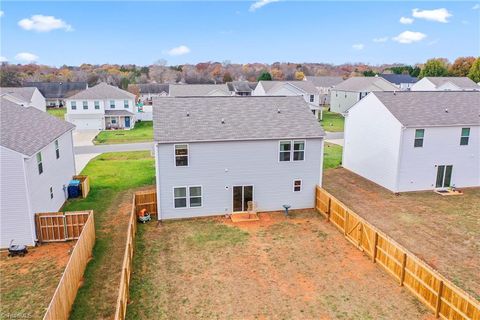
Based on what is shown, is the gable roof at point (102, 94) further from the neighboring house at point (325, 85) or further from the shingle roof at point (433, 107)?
the neighboring house at point (325, 85)

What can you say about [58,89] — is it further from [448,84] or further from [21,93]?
[448,84]

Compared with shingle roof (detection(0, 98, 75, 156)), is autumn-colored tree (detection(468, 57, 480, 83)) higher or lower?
higher

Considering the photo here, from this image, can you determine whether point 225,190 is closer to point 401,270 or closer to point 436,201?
point 401,270

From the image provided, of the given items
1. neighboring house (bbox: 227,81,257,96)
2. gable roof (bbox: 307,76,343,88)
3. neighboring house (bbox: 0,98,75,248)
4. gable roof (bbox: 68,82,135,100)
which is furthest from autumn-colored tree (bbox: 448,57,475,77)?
neighboring house (bbox: 0,98,75,248)

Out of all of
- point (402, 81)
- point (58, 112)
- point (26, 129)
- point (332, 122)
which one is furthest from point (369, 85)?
point (58, 112)

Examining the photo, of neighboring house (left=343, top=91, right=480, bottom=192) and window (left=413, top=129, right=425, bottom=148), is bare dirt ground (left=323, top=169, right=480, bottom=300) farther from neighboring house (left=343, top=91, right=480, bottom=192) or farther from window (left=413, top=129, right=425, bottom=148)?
window (left=413, top=129, right=425, bottom=148)

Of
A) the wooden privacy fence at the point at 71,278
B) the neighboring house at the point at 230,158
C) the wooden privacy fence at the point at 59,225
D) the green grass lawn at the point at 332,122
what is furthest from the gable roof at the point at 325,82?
the wooden privacy fence at the point at 71,278

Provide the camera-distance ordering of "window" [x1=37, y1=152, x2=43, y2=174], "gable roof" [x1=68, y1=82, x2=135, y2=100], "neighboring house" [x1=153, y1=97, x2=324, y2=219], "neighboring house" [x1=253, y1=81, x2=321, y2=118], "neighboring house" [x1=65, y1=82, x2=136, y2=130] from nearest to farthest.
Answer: "window" [x1=37, y1=152, x2=43, y2=174], "neighboring house" [x1=153, y1=97, x2=324, y2=219], "neighboring house" [x1=65, y1=82, x2=136, y2=130], "gable roof" [x1=68, y1=82, x2=135, y2=100], "neighboring house" [x1=253, y1=81, x2=321, y2=118]
